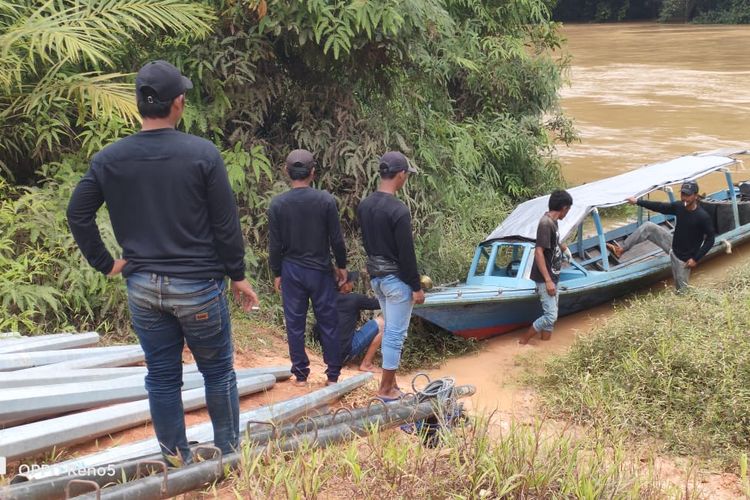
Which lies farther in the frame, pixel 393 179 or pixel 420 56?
pixel 420 56

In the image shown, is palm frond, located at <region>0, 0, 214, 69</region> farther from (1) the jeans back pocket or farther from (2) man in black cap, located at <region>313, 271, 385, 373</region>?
(1) the jeans back pocket

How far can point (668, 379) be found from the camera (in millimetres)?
4996

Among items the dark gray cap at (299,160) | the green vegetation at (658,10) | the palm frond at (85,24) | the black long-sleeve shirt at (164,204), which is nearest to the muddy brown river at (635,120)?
the dark gray cap at (299,160)

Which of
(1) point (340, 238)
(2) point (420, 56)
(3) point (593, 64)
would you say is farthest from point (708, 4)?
(1) point (340, 238)

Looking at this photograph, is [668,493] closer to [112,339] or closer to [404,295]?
[404,295]

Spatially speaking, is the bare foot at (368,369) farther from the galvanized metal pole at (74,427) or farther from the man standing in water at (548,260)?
the galvanized metal pole at (74,427)

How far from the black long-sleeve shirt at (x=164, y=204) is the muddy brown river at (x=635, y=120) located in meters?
2.35

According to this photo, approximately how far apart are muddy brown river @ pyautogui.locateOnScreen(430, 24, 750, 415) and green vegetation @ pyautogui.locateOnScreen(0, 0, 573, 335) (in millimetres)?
1766

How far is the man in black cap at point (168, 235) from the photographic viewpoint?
2.66m

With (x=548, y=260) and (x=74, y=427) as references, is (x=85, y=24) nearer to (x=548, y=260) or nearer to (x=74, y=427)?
(x=74, y=427)

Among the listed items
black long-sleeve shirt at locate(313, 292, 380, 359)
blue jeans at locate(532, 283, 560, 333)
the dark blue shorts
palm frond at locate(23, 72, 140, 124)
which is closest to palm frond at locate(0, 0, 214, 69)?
palm frond at locate(23, 72, 140, 124)

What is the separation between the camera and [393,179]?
14.3 ft

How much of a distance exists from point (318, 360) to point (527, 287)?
2.45 metres

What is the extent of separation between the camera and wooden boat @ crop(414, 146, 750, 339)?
6973 mm
